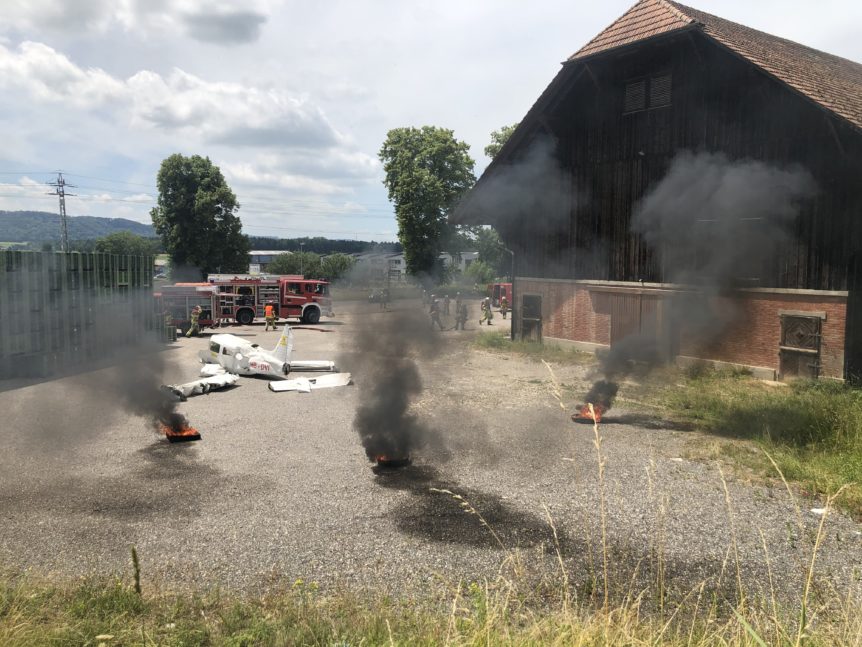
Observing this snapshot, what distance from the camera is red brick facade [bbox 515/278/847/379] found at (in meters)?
16.4

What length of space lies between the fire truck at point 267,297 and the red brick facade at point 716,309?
1592 centimetres

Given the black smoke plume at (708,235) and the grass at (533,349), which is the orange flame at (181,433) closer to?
the black smoke plume at (708,235)

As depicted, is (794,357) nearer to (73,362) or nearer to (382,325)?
(382,325)

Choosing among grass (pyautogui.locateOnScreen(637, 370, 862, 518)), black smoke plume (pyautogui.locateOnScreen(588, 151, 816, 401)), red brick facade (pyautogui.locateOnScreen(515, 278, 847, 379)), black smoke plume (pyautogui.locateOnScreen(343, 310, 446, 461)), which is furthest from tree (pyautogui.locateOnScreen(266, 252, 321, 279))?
grass (pyautogui.locateOnScreen(637, 370, 862, 518))

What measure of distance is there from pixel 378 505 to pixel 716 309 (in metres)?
14.3

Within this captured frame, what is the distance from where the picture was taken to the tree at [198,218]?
46.6 m

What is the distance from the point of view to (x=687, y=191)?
17.5m

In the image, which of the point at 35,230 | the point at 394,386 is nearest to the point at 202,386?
the point at 394,386

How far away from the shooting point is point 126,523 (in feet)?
27.0

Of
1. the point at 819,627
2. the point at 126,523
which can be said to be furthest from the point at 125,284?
the point at 819,627

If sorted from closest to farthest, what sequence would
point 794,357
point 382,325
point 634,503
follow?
point 634,503
point 382,325
point 794,357

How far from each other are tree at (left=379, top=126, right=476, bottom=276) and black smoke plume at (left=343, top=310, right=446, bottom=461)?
25.9ft

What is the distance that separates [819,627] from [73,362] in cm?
2112

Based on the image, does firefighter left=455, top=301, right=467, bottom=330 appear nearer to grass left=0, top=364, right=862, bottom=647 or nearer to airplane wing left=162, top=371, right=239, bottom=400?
airplane wing left=162, top=371, right=239, bottom=400
